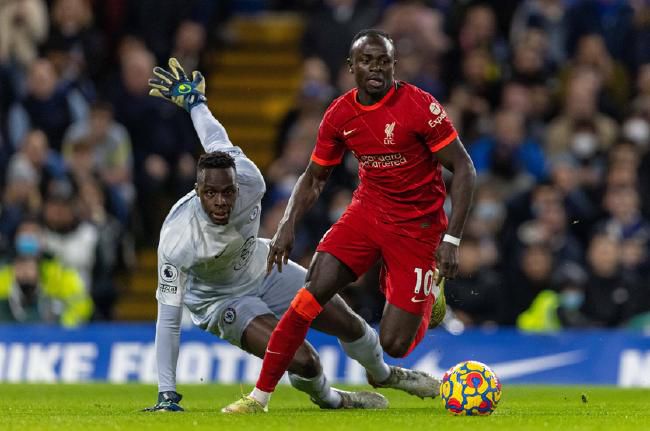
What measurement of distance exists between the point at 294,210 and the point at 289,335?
879mm

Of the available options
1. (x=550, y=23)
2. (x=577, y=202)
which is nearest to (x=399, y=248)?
(x=577, y=202)

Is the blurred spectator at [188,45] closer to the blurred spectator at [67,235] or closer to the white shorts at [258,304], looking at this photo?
the blurred spectator at [67,235]

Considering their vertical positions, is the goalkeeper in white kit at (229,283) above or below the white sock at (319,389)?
above

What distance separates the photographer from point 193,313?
11242mm

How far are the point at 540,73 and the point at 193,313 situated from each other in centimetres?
848

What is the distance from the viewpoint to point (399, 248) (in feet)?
35.2

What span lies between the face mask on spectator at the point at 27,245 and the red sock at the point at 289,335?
7193 millimetres

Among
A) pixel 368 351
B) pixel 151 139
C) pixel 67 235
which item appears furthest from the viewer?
pixel 151 139

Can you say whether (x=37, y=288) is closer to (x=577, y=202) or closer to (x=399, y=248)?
(x=577, y=202)

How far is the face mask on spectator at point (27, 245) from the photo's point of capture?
16.8m

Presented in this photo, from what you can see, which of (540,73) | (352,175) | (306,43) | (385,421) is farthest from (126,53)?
(385,421)

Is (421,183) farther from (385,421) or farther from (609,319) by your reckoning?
(609,319)

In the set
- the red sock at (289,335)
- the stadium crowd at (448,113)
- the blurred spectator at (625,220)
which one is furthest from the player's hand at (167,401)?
the blurred spectator at (625,220)

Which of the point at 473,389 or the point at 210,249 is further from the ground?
the point at 210,249
